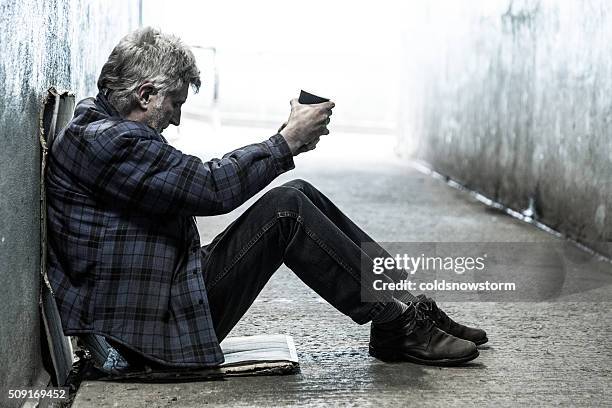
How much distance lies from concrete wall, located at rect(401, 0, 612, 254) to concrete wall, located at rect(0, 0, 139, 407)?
142 inches

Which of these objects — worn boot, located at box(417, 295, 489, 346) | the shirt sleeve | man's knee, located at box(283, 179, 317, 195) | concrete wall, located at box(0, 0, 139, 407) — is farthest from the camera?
worn boot, located at box(417, 295, 489, 346)

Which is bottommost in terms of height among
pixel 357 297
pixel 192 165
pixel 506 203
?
pixel 506 203

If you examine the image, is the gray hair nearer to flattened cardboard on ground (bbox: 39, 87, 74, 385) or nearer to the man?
the man

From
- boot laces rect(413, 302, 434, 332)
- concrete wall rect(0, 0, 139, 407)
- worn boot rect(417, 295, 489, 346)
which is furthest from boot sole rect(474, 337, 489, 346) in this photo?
concrete wall rect(0, 0, 139, 407)

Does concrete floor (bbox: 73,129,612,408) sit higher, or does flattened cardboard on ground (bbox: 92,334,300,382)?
flattened cardboard on ground (bbox: 92,334,300,382)

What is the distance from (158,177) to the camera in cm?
261

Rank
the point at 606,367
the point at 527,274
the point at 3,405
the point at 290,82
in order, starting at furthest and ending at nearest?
1. the point at 290,82
2. the point at 527,274
3. the point at 606,367
4. the point at 3,405

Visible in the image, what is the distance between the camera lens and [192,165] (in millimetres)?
2639

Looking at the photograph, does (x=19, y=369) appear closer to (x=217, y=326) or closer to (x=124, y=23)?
(x=217, y=326)

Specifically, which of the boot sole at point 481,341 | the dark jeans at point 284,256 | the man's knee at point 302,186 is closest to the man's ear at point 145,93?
the dark jeans at point 284,256

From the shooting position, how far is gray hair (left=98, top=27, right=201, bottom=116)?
2.69 m

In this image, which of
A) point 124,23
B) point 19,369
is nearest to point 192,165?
point 19,369

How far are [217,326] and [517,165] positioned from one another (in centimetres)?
487

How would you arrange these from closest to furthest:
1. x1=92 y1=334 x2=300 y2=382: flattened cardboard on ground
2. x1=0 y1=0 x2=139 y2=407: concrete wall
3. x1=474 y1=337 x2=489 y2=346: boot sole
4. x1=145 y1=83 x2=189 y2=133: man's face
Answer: x1=0 y1=0 x2=139 y2=407: concrete wall
x1=145 y1=83 x2=189 y2=133: man's face
x1=92 y1=334 x2=300 y2=382: flattened cardboard on ground
x1=474 y1=337 x2=489 y2=346: boot sole
